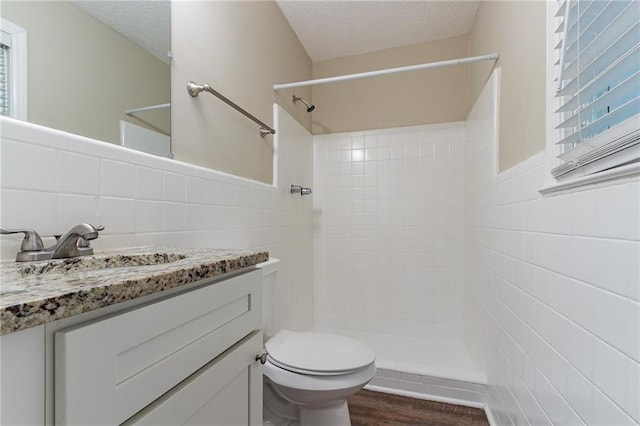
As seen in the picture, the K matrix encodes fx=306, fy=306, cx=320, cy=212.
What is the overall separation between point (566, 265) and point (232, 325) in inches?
36.2

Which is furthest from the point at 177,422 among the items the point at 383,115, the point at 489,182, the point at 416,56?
the point at 416,56

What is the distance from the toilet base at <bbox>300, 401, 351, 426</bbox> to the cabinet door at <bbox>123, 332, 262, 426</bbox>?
60 cm

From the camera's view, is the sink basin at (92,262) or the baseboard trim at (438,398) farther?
the baseboard trim at (438,398)

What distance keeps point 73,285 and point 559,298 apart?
1163 mm

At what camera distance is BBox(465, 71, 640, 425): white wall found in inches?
24.6

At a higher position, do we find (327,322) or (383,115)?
(383,115)

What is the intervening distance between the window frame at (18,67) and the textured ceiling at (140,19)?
225 mm

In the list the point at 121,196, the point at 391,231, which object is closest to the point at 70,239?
the point at 121,196

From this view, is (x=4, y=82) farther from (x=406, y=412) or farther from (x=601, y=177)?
(x=406, y=412)

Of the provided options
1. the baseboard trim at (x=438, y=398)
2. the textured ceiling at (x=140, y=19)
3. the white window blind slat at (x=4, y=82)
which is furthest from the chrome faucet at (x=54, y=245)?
the baseboard trim at (x=438, y=398)

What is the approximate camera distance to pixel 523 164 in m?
1.19

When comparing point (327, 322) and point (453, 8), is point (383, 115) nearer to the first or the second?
point (453, 8)

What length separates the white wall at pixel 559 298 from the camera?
2.05 ft

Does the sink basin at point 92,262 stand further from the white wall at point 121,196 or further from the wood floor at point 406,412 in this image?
the wood floor at point 406,412
